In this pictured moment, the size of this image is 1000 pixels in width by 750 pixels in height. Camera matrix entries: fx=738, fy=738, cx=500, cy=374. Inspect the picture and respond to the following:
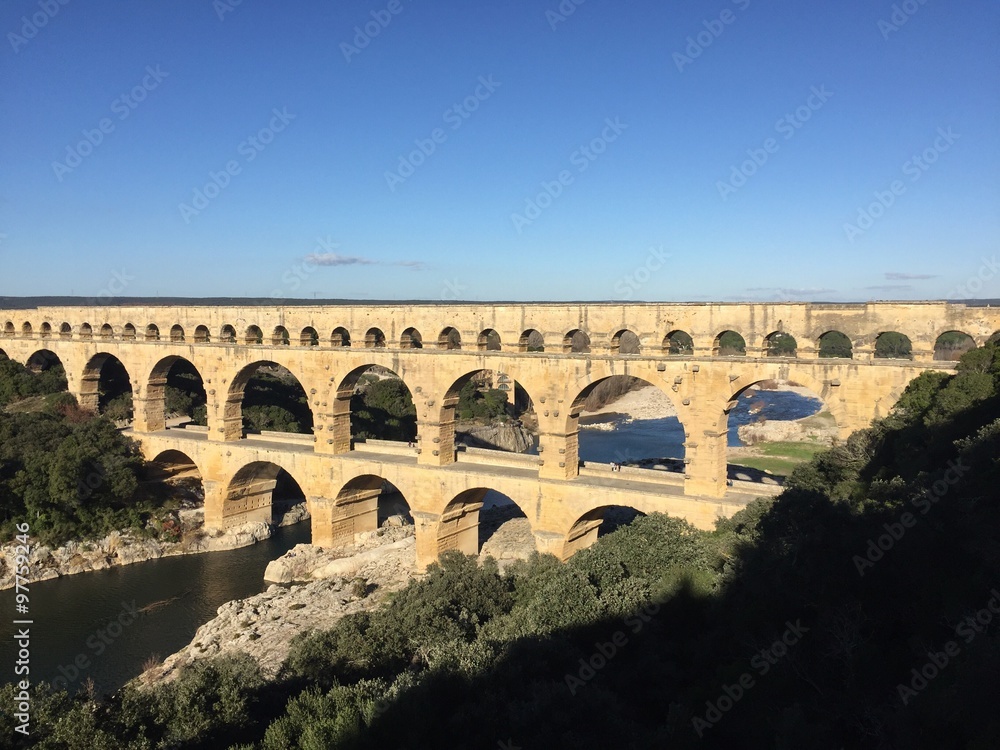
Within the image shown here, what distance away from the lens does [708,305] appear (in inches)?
649

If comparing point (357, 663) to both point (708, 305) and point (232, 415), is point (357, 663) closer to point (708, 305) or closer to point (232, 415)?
point (708, 305)

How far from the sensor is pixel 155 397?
1042 inches

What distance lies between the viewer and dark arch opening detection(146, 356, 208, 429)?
1035 inches

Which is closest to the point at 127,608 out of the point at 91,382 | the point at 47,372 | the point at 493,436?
the point at 91,382

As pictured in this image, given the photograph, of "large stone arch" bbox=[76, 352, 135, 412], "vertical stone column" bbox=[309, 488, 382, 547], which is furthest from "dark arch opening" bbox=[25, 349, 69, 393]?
"vertical stone column" bbox=[309, 488, 382, 547]

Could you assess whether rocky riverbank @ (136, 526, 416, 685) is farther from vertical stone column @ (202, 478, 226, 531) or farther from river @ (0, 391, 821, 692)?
vertical stone column @ (202, 478, 226, 531)

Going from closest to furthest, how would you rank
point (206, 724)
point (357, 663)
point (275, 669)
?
point (206, 724) → point (357, 663) → point (275, 669)

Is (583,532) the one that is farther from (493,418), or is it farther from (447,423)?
(493,418)

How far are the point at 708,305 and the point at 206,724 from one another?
41.1ft

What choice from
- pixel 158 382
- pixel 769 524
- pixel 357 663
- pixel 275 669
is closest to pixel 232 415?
pixel 158 382

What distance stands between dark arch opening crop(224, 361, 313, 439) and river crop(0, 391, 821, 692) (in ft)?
13.7

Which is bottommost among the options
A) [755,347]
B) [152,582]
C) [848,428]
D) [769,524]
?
[152,582]

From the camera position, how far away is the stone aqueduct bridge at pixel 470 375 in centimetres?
1566

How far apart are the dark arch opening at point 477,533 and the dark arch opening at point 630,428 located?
7204 millimetres
